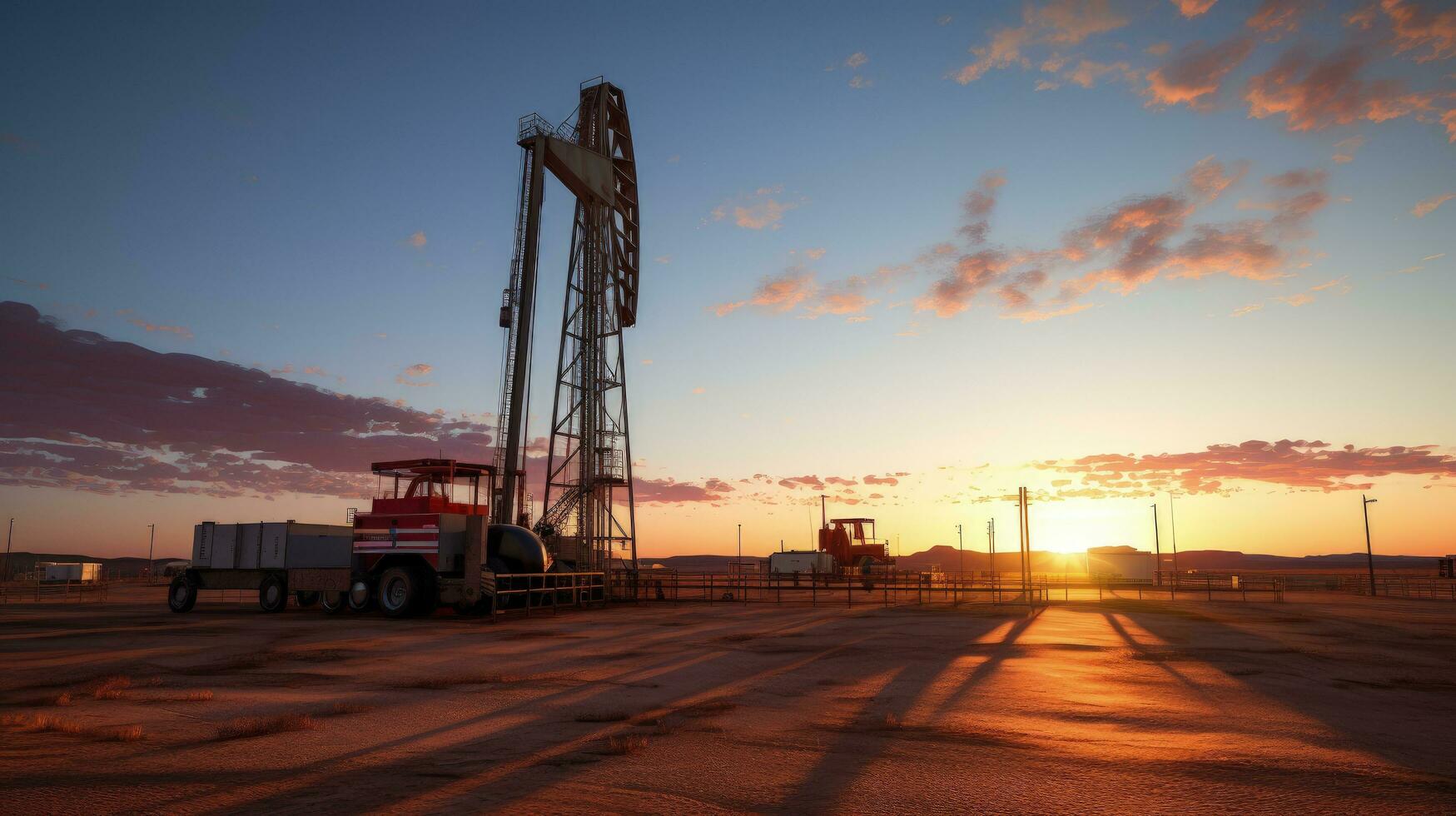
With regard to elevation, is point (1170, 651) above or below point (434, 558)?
below

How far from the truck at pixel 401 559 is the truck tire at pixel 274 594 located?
3 cm

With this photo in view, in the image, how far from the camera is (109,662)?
1509 centimetres

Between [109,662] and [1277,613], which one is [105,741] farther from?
[1277,613]

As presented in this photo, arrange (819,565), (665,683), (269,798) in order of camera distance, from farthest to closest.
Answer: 1. (819,565)
2. (665,683)
3. (269,798)

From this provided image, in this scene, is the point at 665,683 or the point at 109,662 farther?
the point at 109,662

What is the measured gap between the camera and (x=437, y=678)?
1306cm

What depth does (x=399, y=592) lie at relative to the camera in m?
26.8

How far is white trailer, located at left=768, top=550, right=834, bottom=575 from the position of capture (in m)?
58.3

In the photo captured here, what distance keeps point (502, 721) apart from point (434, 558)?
18132 mm

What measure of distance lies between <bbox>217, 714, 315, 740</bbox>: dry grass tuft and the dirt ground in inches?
1.7

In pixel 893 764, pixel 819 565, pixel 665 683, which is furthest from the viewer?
pixel 819 565

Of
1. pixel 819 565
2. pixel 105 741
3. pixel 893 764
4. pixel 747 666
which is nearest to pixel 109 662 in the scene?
pixel 105 741

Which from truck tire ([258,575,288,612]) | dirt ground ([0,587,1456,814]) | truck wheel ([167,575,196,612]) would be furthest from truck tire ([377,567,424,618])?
truck wheel ([167,575,196,612])

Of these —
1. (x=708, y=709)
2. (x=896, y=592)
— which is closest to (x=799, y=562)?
(x=896, y=592)
